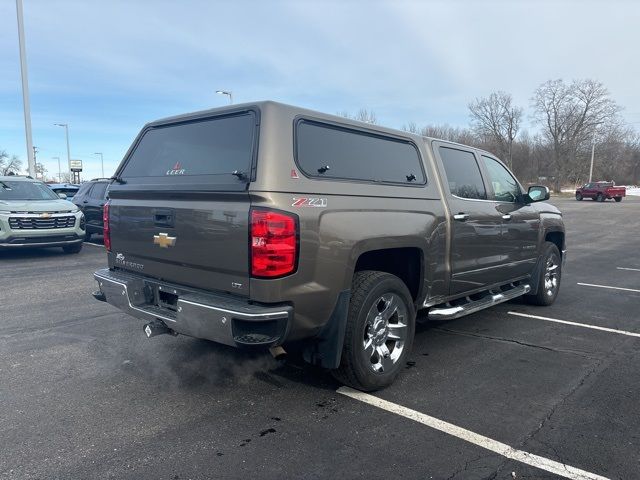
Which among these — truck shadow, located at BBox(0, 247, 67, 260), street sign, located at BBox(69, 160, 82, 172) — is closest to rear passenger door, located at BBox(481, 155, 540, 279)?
truck shadow, located at BBox(0, 247, 67, 260)

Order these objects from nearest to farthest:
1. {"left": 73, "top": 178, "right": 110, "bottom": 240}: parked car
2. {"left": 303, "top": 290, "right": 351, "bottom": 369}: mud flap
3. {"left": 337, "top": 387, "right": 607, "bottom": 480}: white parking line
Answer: {"left": 337, "top": 387, "right": 607, "bottom": 480}: white parking line < {"left": 303, "top": 290, "right": 351, "bottom": 369}: mud flap < {"left": 73, "top": 178, "right": 110, "bottom": 240}: parked car

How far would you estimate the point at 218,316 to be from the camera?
314 cm

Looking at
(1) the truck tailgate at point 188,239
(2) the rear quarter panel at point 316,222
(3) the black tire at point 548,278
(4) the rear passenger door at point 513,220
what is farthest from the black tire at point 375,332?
(3) the black tire at point 548,278

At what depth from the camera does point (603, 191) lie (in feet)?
140

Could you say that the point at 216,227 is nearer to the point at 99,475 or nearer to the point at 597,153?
the point at 99,475

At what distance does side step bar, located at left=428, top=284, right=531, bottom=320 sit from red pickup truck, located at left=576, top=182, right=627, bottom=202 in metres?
43.1

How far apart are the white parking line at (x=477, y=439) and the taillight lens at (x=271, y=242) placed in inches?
52.3

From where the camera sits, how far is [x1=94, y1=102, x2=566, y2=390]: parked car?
3.14 metres

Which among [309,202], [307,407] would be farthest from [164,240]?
[307,407]

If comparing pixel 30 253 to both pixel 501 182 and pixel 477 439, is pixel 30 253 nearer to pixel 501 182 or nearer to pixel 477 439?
pixel 501 182

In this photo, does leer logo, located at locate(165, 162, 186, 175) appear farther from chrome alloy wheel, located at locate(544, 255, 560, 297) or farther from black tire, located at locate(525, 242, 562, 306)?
chrome alloy wheel, located at locate(544, 255, 560, 297)

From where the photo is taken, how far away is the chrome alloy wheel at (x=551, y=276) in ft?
21.7

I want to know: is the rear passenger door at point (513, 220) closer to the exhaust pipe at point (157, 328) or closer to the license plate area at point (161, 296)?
the license plate area at point (161, 296)

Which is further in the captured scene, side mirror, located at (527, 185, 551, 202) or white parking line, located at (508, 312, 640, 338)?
side mirror, located at (527, 185, 551, 202)
